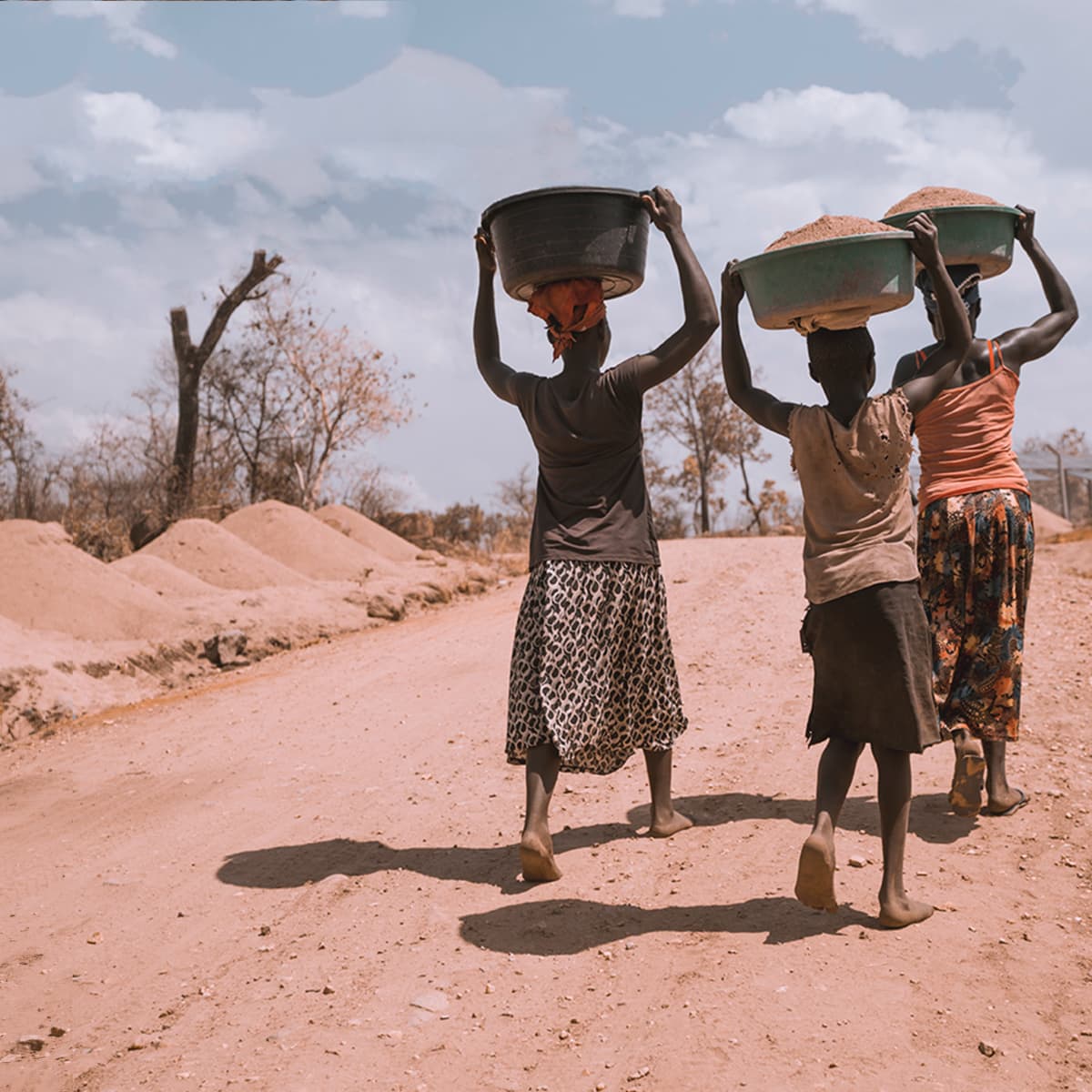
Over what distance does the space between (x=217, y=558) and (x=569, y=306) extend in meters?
10.7

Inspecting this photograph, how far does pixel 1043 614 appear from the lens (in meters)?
8.34

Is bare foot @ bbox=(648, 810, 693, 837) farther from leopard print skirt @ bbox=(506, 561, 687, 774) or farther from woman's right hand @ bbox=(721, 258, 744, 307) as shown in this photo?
woman's right hand @ bbox=(721, 258, 744, 307)

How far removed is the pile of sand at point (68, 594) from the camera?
9.87 metres

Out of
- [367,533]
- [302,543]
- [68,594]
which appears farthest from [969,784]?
[367,533]

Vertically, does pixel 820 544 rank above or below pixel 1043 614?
above

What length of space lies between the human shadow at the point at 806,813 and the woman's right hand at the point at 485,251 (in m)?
2.10

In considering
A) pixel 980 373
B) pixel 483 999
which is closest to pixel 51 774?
pixel 483 999

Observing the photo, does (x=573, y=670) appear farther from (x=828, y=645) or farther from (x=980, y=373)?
(x=980, y=373)

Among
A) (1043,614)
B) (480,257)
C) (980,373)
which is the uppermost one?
(480,257)

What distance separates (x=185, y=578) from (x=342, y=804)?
305 inches

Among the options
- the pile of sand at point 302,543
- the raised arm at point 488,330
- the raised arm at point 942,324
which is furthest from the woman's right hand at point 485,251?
the pile of sand at point 302,543

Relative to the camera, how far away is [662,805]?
4348 mm

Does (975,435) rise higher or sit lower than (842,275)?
lower

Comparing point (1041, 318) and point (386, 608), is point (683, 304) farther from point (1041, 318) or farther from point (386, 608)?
point (386, 608)
